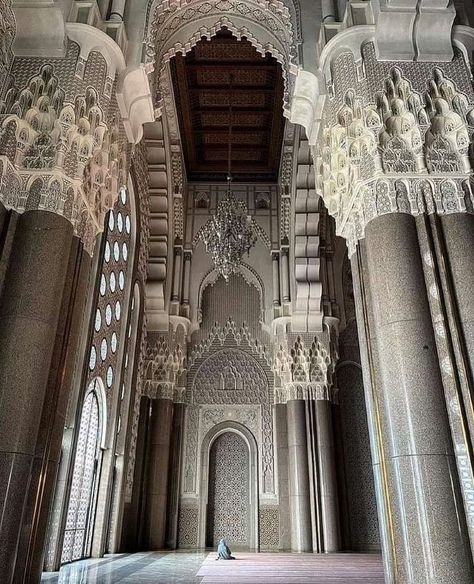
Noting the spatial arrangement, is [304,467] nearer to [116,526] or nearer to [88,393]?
[116,526]

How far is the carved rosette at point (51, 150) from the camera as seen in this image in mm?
3988

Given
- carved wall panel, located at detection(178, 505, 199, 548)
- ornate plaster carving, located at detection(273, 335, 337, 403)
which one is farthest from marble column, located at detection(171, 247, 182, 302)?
carved wall panel, located at detection(178, 505, 199, 548)

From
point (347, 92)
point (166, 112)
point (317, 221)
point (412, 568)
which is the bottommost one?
point (412, 568)

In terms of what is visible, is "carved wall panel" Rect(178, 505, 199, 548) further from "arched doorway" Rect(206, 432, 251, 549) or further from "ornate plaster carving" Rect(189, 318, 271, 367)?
"ornate plaster carving" Rect(189, 318, 271, 367)

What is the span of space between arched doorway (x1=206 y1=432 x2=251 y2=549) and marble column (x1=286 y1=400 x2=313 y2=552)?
1.03 metres

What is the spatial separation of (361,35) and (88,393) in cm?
586

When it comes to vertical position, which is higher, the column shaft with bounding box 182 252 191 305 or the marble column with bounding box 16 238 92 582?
the column shaft with bounding box 182 252 191 305

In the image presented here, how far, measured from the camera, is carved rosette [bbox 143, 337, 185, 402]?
34.1ft

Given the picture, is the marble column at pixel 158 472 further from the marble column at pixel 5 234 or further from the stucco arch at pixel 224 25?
the marble column at pixel 5 234

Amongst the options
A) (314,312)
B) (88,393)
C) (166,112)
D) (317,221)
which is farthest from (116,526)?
(166,112)

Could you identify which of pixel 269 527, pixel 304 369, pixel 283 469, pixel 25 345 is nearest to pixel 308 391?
pixel 304 369

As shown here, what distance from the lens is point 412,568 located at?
3.12m

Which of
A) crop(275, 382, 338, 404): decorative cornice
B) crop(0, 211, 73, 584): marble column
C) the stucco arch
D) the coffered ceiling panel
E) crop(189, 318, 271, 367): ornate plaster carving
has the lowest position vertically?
crop(0, 211, 73, 584): marble column

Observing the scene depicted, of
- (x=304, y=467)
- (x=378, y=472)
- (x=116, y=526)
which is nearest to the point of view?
(x=378, y=472)
